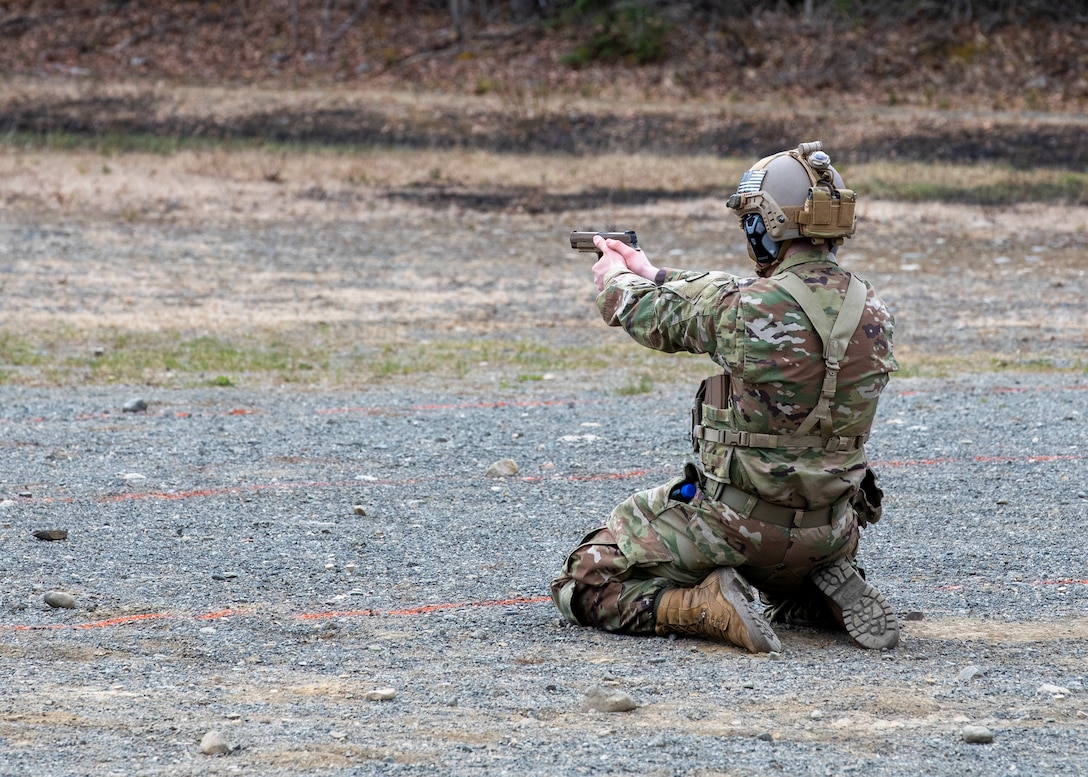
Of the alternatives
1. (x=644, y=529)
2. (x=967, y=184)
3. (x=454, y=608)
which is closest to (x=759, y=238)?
(x=644, y=529)

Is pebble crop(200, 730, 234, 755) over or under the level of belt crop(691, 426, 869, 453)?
under

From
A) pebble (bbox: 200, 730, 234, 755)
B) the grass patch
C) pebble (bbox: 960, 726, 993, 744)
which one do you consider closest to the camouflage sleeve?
pebble (bbox: 960, 726, 993, 744)

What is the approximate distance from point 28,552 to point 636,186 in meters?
15.9

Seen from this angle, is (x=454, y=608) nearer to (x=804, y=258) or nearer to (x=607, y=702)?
(x=607, y=702)

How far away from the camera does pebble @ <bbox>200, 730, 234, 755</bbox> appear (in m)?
3.12

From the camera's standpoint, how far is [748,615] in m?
4.00

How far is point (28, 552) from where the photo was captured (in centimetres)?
516

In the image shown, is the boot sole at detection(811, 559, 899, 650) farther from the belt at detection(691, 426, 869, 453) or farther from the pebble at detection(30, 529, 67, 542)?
the pebble at detection(30, 529, 67, 542)

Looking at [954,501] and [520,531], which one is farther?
[954,501]

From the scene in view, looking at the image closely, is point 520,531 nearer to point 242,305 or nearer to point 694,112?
point 242,305

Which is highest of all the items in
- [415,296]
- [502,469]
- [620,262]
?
[620,262]

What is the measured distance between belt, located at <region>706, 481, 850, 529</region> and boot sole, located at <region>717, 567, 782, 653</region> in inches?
7.9

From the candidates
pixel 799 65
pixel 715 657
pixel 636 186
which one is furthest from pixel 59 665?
pixel 799 65

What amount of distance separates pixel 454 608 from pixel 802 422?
1.40m
